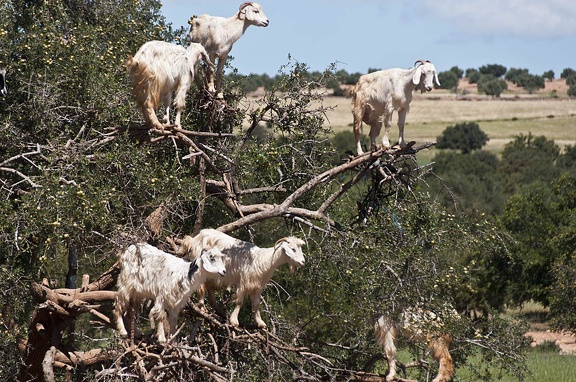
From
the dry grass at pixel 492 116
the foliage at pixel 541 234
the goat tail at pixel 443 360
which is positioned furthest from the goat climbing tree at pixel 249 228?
the dry grass at pixel 492 116

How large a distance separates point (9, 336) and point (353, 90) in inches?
180

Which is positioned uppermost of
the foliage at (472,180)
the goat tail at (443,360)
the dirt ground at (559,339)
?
the goat tail at (443,360)

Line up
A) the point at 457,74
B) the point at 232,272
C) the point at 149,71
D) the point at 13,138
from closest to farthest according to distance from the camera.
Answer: the point at 232,272 → the point at 149,71 → the point at 13,138 → the point at 457,74

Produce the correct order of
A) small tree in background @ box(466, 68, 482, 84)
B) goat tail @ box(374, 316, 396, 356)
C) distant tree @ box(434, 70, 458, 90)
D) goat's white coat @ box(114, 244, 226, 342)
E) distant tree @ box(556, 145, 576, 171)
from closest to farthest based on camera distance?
goat's white coat @ box(114, 244, 226, 342)
goat tail @ box(374, 316, 396, 356)
distant tree @ box(556, 145, 576, 171)
distant tree @ box(434, 70, 458, 90)
small tree in background @ box(466, 68, 482, 84)

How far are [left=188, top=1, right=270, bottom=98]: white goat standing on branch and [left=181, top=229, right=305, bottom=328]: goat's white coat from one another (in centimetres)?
262

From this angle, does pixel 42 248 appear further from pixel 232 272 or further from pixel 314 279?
pixel 314 279

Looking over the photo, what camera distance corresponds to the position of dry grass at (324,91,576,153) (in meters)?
67.5

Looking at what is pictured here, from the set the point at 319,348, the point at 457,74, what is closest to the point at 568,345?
the point at 319,348

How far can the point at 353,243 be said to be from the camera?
10.1 meters

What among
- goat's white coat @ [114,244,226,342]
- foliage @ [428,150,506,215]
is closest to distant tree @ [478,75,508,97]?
foliage @ [428,150,506,215]

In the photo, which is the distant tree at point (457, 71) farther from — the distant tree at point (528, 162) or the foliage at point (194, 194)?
the foliage at point (194, 194)

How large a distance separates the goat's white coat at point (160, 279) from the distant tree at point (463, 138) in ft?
186

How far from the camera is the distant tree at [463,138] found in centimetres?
6538

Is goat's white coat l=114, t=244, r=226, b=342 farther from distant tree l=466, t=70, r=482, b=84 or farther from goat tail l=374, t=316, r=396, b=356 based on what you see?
distant tree l=466, t=70, r=482, b=84
